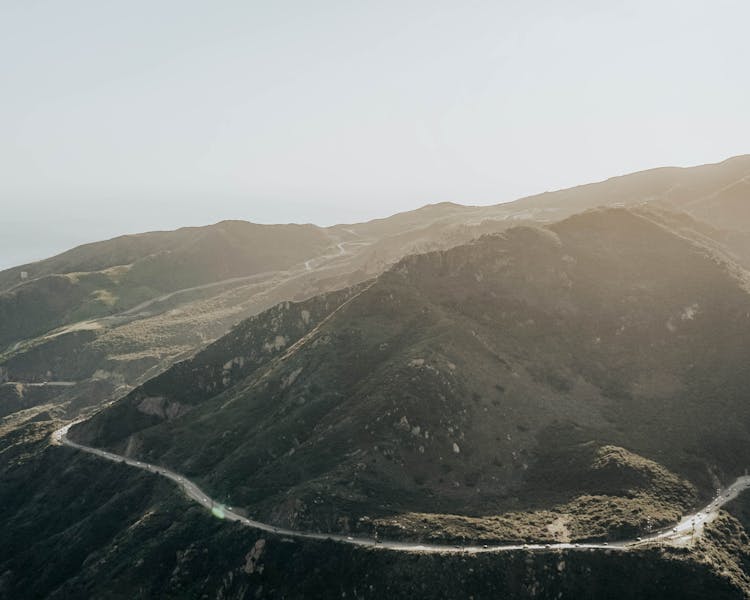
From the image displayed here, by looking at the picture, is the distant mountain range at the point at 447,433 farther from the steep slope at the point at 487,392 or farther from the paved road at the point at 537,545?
the paved road at the point at 537,545

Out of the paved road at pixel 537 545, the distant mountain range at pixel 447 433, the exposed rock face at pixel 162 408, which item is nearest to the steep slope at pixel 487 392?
the distant mountain range at pixel 447 433

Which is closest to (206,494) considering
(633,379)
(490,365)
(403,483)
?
(403,483)

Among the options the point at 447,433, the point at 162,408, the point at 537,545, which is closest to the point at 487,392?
the point at 447,433

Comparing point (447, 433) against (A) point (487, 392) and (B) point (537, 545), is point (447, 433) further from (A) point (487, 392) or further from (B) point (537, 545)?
(B) point (537, 545)

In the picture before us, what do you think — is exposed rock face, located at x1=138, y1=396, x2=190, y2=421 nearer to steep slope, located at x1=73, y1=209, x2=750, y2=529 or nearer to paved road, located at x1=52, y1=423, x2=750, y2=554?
steep slope, located at x1=73, y1=209, x2=750, y2=529

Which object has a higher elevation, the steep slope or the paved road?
the steep slope

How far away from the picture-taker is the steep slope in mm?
91312

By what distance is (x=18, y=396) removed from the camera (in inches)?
7726

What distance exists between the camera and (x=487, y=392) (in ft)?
352

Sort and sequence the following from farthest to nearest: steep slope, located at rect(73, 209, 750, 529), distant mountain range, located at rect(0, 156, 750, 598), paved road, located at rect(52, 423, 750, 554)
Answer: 1. steep slope, located at rect(73, 209, 750, 529)
2. distant mountain range, located at rect(0, 156, 750, 598)
3. paved road, located at rect(52, 423, 750, 554)

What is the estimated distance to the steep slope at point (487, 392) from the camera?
3595 inches

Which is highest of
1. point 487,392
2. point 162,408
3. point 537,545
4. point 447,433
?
point 487,392

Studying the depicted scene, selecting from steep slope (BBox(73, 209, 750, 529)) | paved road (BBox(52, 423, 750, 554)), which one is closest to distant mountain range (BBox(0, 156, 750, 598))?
steep slope (BBox(73, 209, 750, 529))

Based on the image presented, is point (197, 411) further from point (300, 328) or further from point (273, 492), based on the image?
point (273, 492)
